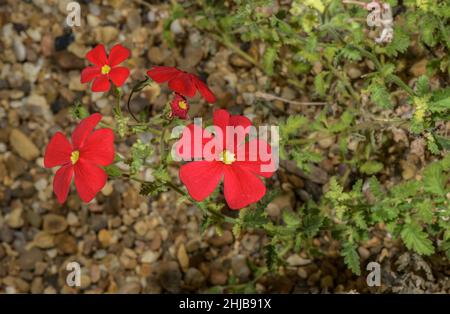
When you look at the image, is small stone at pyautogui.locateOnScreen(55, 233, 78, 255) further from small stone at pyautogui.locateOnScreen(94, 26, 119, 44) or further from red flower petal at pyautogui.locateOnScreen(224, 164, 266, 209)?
red flower petal at pyautogui.locateOnScreen(224, 164, 266, 209)

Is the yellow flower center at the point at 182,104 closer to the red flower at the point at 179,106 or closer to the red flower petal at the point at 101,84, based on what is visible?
the red flower at the point at 179,106

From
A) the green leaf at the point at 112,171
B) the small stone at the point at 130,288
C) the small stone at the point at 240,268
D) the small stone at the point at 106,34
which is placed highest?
the small stone at the point at 106,34

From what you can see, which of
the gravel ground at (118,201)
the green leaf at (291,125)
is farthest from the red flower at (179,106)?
the gravel ground at (118,201)

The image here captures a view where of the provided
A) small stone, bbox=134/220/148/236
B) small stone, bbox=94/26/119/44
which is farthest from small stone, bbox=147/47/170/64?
small stone, bbox=134/220/148/236

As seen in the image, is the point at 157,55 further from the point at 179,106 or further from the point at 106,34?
the point at 179,106

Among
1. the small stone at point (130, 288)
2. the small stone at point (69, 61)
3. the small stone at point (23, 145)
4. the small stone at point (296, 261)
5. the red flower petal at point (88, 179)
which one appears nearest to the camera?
the red flower petal at point (88, 179)

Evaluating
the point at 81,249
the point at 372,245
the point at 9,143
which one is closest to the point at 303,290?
the point at 372,245

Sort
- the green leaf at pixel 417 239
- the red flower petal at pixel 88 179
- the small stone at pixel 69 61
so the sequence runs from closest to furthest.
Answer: the red flower petal at pixel 88 179
the green leaf at pixel 417 239
the small stone at pixel 69 61
